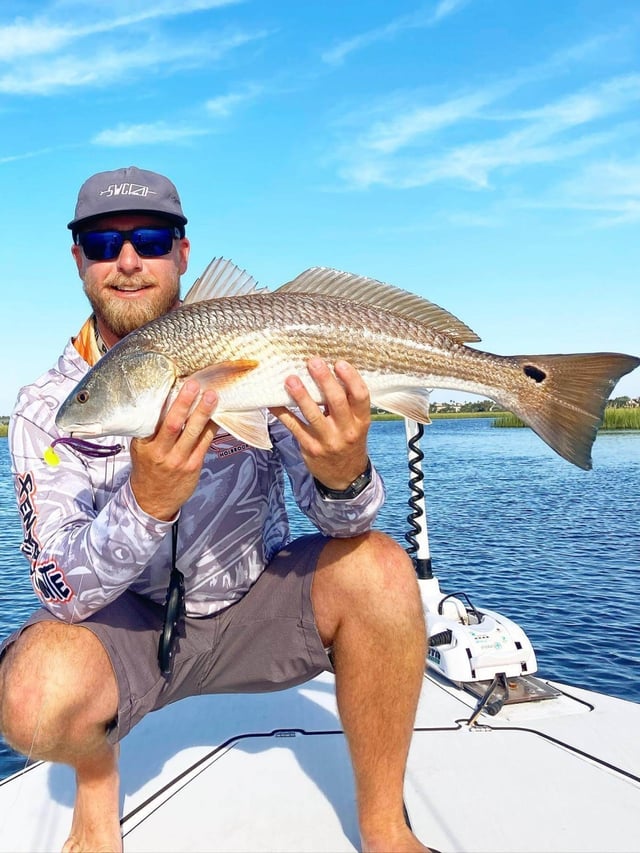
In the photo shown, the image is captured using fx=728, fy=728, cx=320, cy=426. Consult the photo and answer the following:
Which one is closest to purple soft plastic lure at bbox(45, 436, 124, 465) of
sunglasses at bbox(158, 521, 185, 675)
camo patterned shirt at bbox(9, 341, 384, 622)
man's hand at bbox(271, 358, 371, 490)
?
camo patterned shirt at bbox(9, 341, 384, 622)

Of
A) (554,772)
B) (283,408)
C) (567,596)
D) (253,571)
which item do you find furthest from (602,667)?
(283,408)

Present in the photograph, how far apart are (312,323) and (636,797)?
248 centimetres

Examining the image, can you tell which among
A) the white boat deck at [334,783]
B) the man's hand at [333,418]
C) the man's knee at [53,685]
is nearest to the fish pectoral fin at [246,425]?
the man's hand at [333,418]

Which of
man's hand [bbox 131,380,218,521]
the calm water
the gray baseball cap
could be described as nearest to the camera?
man's hand [bbox 131,380,218,521]

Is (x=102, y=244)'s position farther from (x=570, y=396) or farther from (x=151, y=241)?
(x=570, y=396)

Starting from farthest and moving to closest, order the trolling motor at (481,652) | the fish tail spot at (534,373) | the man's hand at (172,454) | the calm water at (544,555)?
the calm water at (544,555), the trolling motor at (481,652), the fish tail spot at (534,373), the man's hand at (172,454)

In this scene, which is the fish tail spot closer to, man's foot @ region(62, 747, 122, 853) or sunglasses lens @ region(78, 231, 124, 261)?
sunglasses lens @ region(78, 231, 124, 261)

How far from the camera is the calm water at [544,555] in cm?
986

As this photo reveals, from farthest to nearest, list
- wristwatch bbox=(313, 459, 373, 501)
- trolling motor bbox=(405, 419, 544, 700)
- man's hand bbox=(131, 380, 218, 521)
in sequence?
trolling motor bbox=(405, 419, 544, 700) → wristwatch bbox=(313, 459, 373, 501) → man's hand bbox=(131, 380, 218, 521)

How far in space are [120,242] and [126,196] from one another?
21 centimetres

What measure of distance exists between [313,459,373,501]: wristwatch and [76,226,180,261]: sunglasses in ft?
4.78

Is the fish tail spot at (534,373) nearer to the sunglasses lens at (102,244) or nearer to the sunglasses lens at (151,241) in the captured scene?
the sunglasses lens at (151,241)

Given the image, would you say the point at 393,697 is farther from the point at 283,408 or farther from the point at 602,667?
the point at 602,667

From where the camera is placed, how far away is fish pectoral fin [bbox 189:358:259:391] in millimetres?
2693
